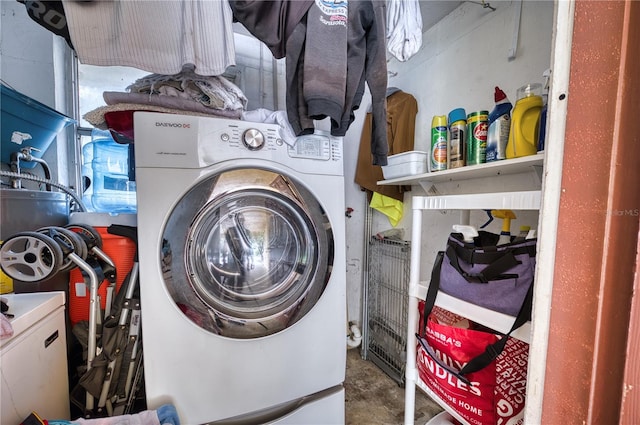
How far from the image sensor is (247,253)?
0.89 m

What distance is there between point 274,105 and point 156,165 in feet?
3.62

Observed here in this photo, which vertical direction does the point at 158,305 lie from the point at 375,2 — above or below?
below

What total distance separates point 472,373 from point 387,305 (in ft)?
3.01

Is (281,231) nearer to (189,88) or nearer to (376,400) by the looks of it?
(189,88)

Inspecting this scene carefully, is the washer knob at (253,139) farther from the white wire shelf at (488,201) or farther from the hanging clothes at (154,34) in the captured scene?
the white wire shelf at (488,201)

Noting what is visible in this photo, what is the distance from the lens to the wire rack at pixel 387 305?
1414mm

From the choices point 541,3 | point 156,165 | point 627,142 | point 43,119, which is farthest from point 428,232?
point 43,119

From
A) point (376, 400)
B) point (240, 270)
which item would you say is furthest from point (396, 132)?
point (376, 400)

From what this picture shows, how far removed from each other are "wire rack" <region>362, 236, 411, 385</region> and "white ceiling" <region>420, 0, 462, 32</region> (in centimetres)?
122

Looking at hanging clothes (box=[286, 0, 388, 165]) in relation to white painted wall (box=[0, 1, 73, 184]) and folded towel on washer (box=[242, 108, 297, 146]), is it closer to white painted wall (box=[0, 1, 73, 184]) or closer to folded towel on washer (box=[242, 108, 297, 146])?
folded towel on washer (box=[242, 108, 297, 146])

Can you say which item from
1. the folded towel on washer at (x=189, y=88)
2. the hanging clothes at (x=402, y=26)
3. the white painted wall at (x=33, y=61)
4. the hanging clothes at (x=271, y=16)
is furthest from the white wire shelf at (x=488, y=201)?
the white painted wall at (x=33, y=61)

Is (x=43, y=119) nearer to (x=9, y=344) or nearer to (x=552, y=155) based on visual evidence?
(x=9, y=344)

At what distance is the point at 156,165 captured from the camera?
731 mm

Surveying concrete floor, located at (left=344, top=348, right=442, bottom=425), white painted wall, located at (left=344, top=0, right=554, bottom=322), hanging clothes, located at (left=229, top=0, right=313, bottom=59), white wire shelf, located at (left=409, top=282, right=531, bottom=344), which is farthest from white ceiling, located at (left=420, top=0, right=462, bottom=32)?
concrete floor, located at (left=344, top=348, right=442, bottom=425)
